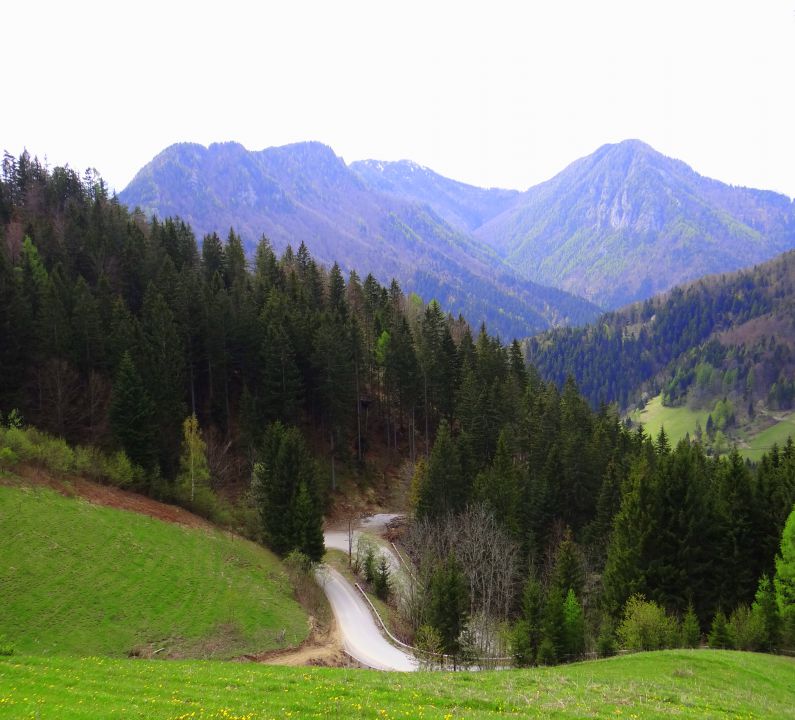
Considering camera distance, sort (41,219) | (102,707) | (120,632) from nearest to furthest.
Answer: (102,707)
(120,632)
(41,219)

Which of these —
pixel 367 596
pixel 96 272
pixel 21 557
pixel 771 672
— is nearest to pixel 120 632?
pixel 21 557

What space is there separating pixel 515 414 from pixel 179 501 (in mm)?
43526

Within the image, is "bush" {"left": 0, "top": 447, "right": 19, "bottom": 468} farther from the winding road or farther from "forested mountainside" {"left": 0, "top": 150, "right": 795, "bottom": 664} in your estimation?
the winding road

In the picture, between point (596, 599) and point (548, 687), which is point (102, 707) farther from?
point (596, 599)

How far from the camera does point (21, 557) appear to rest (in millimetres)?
33062

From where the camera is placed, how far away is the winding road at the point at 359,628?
38.6 metres

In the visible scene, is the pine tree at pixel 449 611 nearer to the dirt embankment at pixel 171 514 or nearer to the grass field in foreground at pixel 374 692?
the dirt embankment at pixel 171 514

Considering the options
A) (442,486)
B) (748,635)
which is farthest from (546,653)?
(442,486)

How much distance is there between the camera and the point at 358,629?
4334 centimetres

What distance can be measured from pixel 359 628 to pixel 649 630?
21.2m

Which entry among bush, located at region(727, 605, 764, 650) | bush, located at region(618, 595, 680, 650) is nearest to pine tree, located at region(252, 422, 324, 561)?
bush, located at region(618, 595, 680, 650)

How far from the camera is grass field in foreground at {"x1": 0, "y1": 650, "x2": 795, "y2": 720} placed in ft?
53.7

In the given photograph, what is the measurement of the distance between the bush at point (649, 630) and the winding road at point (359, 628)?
573 inches

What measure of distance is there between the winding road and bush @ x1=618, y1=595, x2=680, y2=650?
Result: 47.7 feet
